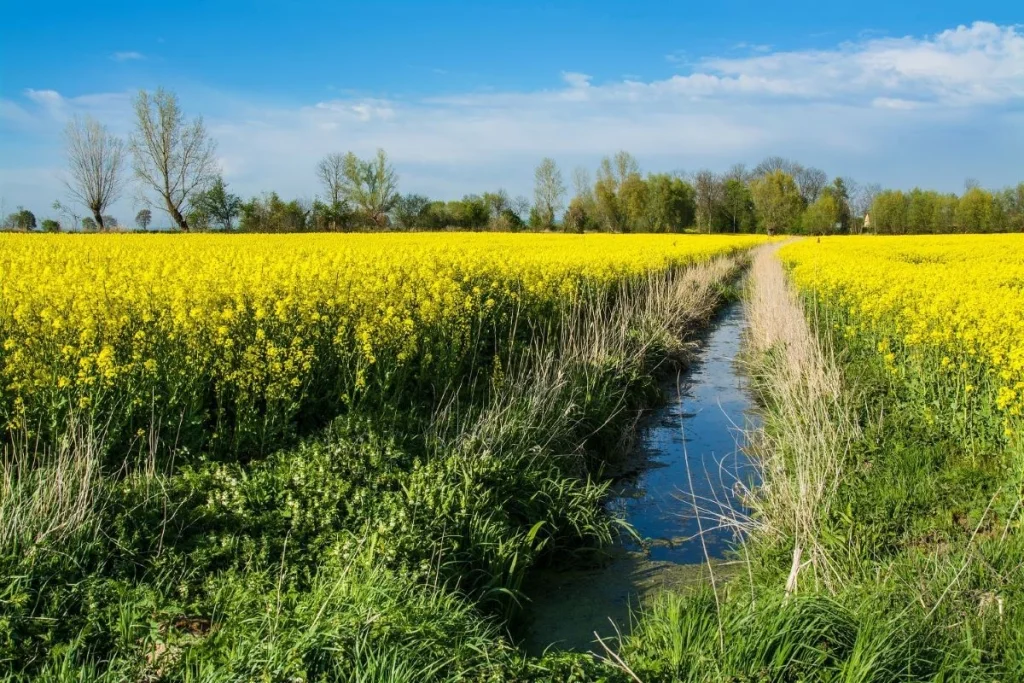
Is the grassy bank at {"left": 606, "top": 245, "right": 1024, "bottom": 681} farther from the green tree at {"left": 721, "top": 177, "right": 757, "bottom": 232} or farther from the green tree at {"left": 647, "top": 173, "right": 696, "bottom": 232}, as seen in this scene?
the green tree at {"left": 721, "top": 177, "right": 757, "bottom": 232}

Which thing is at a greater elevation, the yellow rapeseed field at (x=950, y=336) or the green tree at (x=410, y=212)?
the green tree at (x=410, y=212)

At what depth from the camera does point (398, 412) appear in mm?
6281

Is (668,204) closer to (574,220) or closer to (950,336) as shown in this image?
(574,220)

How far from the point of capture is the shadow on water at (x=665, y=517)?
4.73m

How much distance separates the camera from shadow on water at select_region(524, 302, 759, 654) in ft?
15.5

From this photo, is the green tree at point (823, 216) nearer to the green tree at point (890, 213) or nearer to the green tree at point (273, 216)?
the green tree at point (890, 213)

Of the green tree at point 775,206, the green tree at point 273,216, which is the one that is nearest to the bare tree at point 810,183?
the green tree at point 775,206

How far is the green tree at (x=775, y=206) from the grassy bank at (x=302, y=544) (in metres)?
77.3

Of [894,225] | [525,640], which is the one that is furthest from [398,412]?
[894,225]

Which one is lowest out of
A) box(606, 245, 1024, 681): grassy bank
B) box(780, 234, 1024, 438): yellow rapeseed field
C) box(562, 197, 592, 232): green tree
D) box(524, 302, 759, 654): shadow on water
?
box(524, 302, 759, 654): shadow on water

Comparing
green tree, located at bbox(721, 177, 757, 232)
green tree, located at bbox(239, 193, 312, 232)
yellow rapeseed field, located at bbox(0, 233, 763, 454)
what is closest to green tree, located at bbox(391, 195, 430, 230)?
green tree, located at bbox(239, 193, 312, 232)

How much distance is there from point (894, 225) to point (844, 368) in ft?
236

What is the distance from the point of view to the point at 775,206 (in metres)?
79.4

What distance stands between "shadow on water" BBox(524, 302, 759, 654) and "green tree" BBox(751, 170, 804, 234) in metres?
73.3
